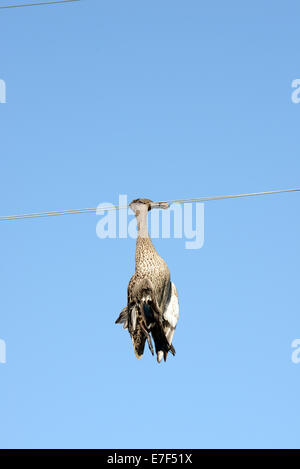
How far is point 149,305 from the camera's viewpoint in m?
18.8

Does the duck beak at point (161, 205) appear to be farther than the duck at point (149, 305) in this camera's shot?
Yes

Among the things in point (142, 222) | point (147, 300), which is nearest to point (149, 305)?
A: point (147, 300)

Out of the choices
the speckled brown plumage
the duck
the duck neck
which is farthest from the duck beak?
the speckled brown plumage

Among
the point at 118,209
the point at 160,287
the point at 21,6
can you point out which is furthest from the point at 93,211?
the point at 21,6

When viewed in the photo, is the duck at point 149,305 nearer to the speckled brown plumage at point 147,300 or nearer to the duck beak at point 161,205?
the speckled brown plumage at point 147,300

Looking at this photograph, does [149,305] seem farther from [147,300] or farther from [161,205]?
[161,205]

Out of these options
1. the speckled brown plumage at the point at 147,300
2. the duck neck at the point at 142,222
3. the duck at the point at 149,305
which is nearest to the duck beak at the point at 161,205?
the duck neck at the point at 142,222

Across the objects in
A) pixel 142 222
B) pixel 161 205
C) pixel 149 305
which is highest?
pixel 161 205

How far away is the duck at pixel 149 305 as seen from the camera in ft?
61.6

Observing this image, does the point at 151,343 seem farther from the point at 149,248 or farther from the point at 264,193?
the point at 264,193

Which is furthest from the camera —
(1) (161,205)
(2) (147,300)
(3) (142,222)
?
(1) (161,205)

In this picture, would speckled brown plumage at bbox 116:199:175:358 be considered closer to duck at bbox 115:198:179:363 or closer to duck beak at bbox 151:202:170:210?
duck at bbox 115:198:179:363

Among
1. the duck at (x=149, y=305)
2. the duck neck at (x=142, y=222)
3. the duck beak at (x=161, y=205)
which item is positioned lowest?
the duck at (x=149, y=305)

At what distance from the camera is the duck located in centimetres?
1877
